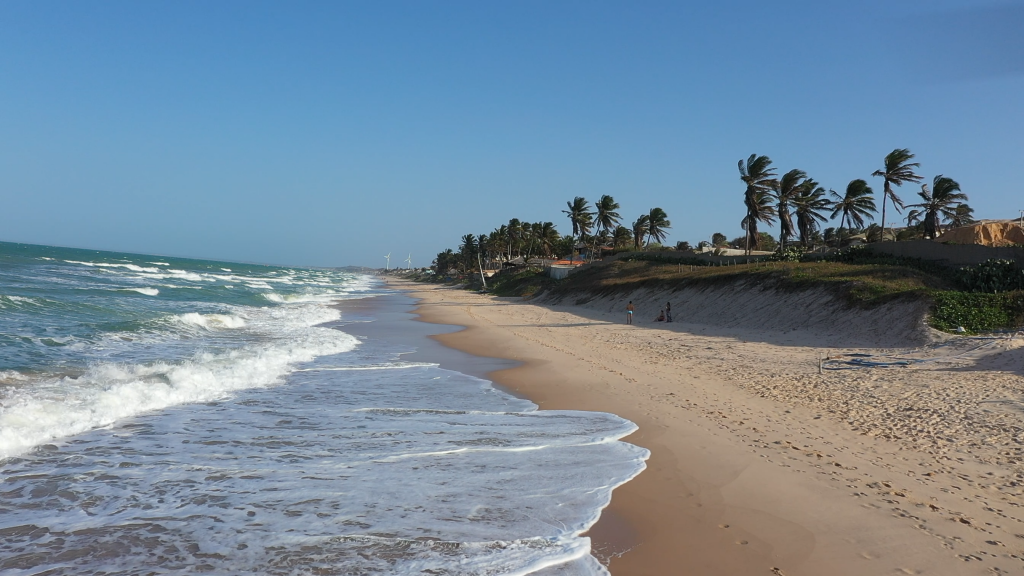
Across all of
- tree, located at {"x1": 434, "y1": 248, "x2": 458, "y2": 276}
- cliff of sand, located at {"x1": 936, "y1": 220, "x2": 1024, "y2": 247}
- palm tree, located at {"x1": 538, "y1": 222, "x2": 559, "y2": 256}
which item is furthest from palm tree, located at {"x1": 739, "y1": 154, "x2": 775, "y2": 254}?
tree, located at {"x1": 434, "y1": 248, "x2": 458, "y2": 276}

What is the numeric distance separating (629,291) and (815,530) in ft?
111

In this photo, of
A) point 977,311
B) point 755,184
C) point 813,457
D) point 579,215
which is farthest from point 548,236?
point 813,457

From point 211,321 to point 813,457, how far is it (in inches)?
921

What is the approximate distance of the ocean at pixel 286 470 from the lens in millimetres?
5039

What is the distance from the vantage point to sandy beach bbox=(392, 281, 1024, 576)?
203 inches

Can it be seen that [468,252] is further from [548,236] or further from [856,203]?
[856,203]

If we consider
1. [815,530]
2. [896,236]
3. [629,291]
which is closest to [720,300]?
[629,291]

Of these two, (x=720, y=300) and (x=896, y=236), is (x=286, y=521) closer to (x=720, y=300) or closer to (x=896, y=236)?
(x=720, y=300)

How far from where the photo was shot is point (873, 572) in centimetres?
475

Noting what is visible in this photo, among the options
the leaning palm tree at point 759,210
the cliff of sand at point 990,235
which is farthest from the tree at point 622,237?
the cliff of sand at point 990,235

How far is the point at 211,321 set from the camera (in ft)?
79.5

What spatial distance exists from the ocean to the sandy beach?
29.5 inches

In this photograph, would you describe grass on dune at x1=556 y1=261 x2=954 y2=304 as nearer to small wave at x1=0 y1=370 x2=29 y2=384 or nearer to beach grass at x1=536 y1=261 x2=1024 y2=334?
beach grass at x1=536 y1=261 x2=1024 y2=334

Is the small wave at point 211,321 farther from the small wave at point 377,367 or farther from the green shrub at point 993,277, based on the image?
the green shrub at point 993,277
